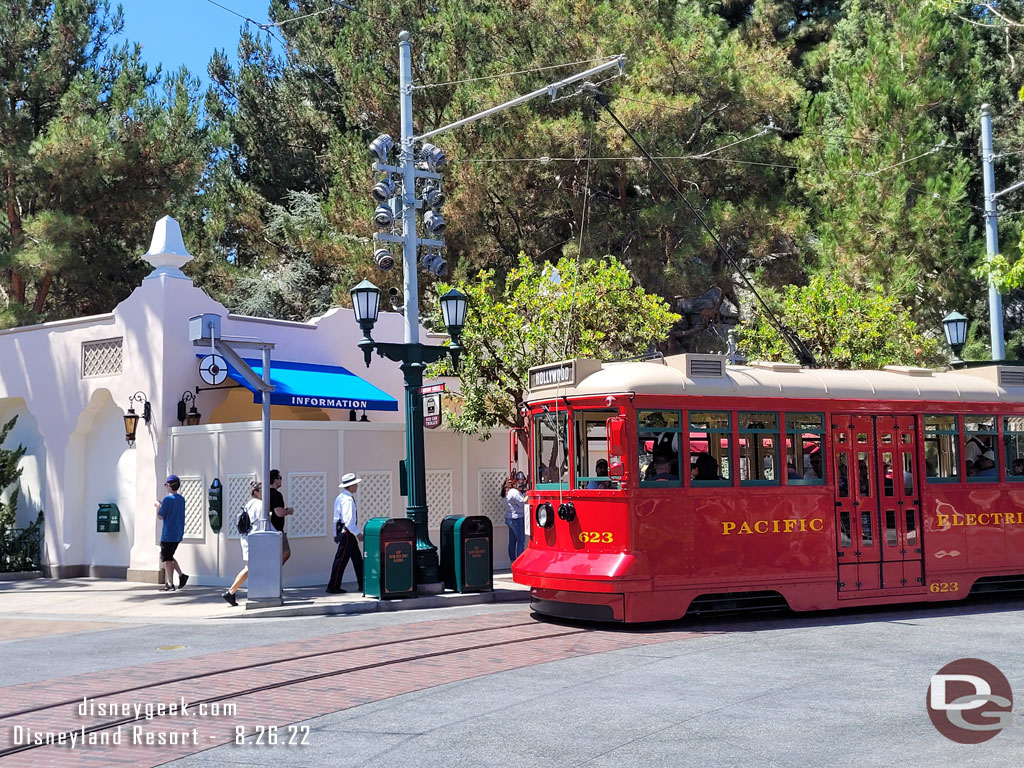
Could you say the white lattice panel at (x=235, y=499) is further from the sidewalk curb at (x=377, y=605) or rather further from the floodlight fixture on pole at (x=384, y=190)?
the floodlight fixture on pole at (x=384, y=190)

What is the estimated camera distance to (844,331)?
2338cm

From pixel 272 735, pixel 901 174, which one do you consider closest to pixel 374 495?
pixel 272 735

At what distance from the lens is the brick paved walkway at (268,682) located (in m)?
7.71

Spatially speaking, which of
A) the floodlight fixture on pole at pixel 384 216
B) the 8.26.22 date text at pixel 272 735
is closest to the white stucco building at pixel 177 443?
the floodlight fixture on pole at pixel 384 216

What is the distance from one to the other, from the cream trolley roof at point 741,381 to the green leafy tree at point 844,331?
26.9 feet

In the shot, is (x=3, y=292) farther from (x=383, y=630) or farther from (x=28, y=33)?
(x=383, y=630)

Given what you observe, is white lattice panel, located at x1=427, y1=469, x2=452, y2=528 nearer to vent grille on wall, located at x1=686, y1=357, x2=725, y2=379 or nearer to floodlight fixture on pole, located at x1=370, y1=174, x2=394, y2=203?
floodlight fixture on pole, located at x1=370, y1=174, x2=394, y2=203

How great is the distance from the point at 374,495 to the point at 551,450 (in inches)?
271

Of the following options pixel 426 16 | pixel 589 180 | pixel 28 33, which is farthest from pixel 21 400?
pixel 426 16

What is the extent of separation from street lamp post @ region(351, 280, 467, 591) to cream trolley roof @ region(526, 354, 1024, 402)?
2.94 metres

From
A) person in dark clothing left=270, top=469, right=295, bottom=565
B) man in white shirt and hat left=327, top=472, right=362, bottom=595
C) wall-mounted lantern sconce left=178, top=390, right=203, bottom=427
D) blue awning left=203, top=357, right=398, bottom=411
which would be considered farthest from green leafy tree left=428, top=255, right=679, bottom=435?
wall-mounted lantern sconce left=178, top=390, right=203, bottom=427

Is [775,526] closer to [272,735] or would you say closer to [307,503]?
[272,735]

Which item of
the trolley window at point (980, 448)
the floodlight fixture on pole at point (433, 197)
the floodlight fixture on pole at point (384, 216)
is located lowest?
the trolley window at point (980, 448)

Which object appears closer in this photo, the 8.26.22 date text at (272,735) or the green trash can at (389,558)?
the 8.26.22 date text at (272,735)
